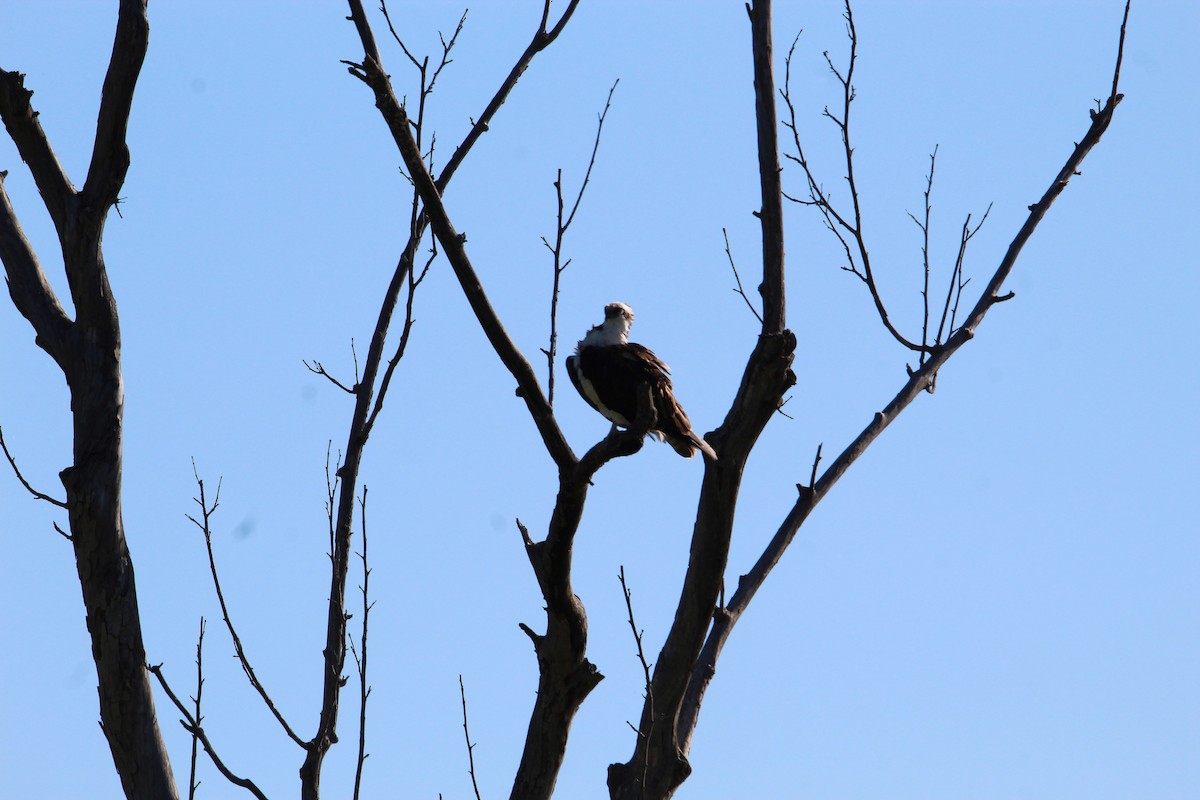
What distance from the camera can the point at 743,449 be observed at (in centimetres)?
405

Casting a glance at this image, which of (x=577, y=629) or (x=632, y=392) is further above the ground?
(x=632, y=392)

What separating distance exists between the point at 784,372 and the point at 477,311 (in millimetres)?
990

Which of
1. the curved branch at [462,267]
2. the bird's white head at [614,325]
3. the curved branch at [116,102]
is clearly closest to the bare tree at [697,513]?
the curved branch at [462,267]

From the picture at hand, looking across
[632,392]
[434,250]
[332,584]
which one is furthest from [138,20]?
[632,392]

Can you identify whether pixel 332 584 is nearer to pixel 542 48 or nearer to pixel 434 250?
pixel 434 250

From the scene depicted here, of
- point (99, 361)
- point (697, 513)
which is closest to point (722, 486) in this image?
point (697, 513)

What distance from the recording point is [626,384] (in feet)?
21.5

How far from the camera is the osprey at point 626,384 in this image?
6.21 m

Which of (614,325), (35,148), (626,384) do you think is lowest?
(35,148)

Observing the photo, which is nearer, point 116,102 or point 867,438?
point 116,102

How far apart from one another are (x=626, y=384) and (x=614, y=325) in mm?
1119

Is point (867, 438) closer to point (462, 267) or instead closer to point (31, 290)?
point (462, 267)

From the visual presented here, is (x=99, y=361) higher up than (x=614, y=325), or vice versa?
(x=614, y=325)

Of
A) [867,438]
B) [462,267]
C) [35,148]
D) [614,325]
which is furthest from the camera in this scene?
[614,325]
